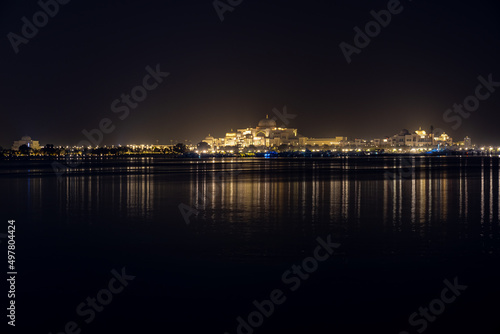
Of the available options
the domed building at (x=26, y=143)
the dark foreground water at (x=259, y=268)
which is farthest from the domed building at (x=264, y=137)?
the dark foreground water at (x=259, y=268)

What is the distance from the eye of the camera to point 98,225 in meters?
13.6

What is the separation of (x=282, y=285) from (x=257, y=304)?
83 cm

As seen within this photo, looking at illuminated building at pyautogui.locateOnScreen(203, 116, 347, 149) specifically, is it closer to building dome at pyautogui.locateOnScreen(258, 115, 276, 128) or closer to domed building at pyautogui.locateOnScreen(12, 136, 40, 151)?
building dome at pyautogui.locateOnScreen(258, 115, 276, 128)

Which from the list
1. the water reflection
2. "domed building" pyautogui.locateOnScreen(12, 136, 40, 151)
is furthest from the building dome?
the water reflection
